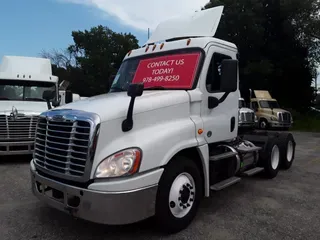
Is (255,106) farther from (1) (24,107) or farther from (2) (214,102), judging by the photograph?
(2) (214,102)

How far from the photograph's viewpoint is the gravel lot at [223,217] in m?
3.78

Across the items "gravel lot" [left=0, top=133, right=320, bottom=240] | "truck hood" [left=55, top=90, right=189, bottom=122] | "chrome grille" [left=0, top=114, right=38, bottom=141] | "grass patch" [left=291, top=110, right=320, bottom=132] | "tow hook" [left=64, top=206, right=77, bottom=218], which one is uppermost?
"truck hood" [left=55, top=90, right=189, bottom=122]

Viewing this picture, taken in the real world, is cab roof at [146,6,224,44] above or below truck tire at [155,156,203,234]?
above

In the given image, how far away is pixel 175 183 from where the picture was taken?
373cm

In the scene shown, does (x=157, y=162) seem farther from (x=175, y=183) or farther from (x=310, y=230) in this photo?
(x=310, y=230)

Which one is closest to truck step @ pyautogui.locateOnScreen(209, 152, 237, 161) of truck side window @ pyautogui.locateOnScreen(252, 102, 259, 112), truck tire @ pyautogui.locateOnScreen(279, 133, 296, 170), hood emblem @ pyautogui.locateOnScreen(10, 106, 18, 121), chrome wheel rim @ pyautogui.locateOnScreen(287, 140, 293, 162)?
truck tire @ pyautogui.locateOnScreen(279, 133, 296, 170)

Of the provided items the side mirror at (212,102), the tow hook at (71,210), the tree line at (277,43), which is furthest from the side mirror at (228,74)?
the tree line at (277,43)

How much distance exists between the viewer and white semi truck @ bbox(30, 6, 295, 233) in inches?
127

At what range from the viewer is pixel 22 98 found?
8.96 metres

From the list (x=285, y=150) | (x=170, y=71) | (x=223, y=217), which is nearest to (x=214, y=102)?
(x=170, y=71)

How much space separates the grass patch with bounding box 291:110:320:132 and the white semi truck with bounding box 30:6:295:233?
1821cm

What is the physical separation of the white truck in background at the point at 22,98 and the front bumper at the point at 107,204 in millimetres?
4208

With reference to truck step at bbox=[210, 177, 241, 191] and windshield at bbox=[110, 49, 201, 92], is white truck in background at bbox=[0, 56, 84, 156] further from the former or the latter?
truck step at bbox=[210, 177, 241, 191]

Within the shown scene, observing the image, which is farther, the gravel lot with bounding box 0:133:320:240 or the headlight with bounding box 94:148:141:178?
Result: the gravel lot with bounding box 0:133:320:240
